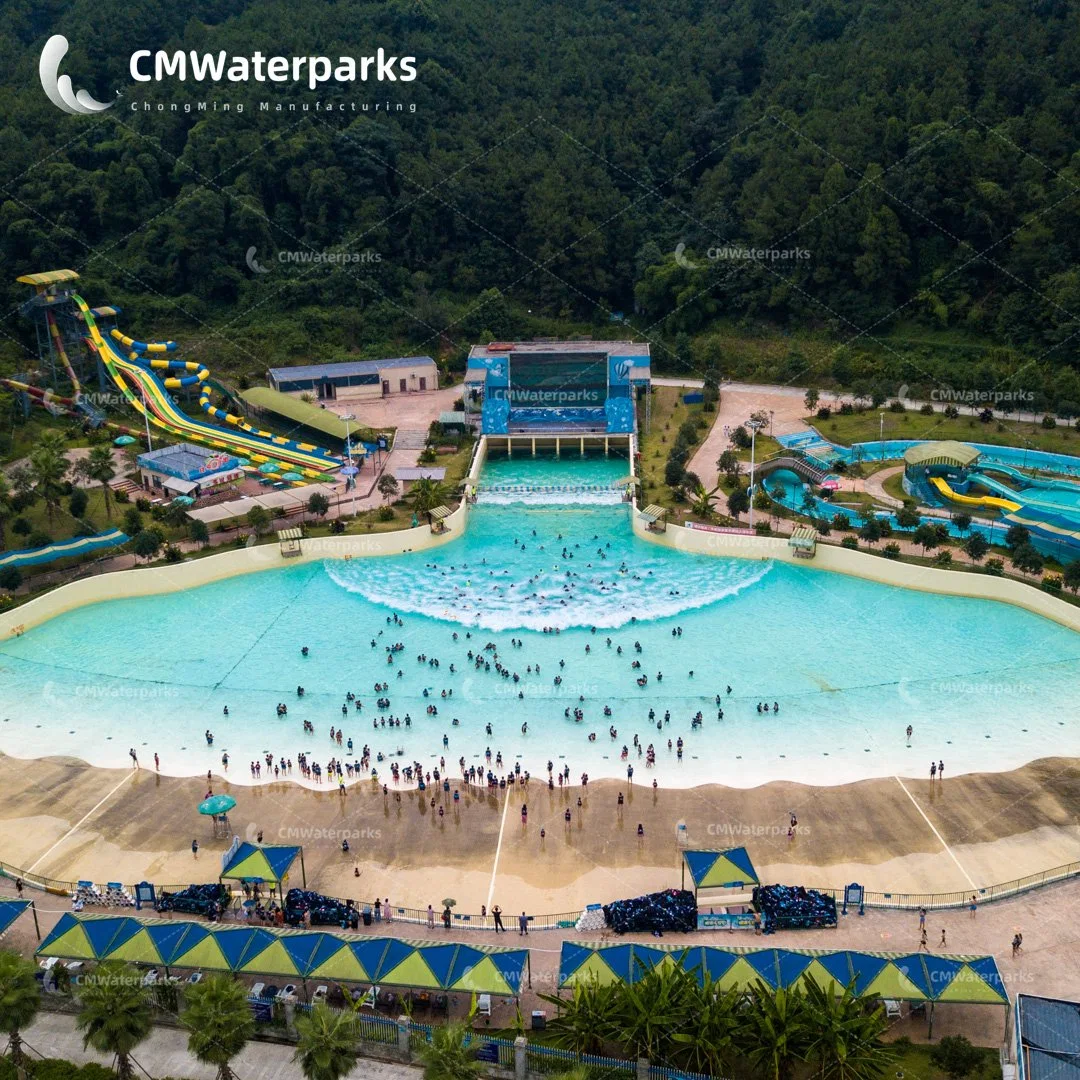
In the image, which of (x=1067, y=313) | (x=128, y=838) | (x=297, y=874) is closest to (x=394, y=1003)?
(x=297, y=874)

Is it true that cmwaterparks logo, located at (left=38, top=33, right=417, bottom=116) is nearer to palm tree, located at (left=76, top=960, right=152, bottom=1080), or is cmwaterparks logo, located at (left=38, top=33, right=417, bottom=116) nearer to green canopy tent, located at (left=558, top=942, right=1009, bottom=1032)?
green canopy tent, located at (left=558, top=942, right=1009, bottom=1032)

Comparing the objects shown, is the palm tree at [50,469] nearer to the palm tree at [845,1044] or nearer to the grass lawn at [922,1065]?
the palm tree at [845,1044]

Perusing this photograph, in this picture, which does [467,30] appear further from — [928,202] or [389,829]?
[389,829]

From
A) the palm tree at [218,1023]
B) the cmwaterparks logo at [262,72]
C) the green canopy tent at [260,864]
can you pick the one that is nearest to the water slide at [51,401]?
the cmwaterparks logo at [262,72]

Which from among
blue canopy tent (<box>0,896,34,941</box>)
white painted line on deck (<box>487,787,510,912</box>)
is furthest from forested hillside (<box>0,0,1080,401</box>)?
blue canopy tent (<box>0,896,34,941</box>)

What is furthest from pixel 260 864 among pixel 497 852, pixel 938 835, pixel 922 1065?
pixel 938 835

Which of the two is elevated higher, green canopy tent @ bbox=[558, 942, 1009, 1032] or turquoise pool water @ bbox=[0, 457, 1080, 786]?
turquoise pool water @ bbox=[0, 457, 1080, 786]
